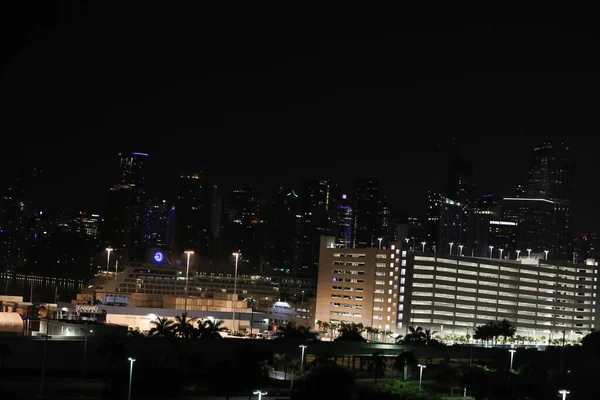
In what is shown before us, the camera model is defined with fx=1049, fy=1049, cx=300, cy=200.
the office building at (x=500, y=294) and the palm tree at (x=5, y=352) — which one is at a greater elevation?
the office building at (x=500, y=294)

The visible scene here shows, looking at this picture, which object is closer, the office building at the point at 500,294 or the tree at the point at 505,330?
the tree at the point at 505,330

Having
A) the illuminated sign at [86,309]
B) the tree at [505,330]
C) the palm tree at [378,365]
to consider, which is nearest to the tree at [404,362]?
the palm tree at [378,365]

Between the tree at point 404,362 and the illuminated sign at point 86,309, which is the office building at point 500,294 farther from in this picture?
the tree at point 404,362

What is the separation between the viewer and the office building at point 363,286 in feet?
496

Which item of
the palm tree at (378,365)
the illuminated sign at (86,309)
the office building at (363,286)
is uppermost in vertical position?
the office building at (363,286)

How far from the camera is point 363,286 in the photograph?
6102 inches

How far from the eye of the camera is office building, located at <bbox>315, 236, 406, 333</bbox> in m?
151

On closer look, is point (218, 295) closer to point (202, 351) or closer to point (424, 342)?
point (424, 342)

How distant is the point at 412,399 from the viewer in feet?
266

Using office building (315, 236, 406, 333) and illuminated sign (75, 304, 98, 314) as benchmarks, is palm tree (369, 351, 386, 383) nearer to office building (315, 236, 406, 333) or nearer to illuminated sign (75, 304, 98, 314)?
illuminated sign (75, 304, 98, 314)

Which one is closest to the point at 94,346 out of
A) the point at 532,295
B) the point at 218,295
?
the point at 218,295

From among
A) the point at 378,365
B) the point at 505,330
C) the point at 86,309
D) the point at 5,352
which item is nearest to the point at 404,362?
the point at 378,365

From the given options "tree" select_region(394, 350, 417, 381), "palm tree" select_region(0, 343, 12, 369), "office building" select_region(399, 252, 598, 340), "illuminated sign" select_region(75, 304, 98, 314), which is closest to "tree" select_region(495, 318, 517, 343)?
"office building" select_region(399, 252, 598, 340)

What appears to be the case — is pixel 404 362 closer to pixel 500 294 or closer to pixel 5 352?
pixel 5 352
